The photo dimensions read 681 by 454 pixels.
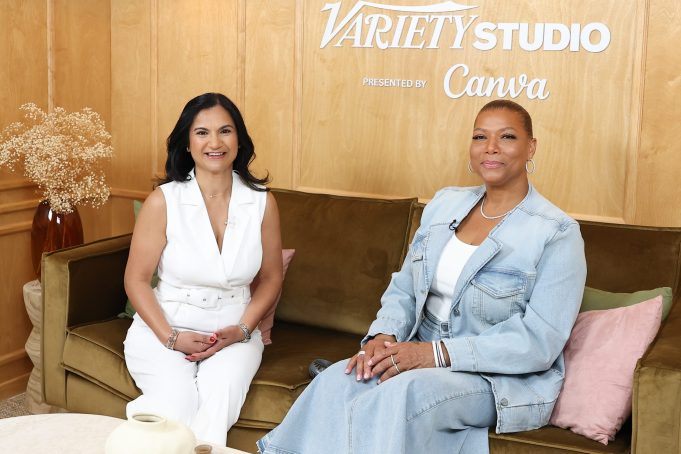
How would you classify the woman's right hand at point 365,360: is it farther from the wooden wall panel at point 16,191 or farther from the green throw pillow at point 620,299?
the wooden wall panel at point 16,191

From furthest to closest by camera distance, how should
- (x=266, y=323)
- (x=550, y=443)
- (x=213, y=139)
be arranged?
(x=266, y=323) → (x=213, y=139) → (x=550, y=443)

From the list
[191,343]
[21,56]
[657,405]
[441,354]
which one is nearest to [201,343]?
[191,343]

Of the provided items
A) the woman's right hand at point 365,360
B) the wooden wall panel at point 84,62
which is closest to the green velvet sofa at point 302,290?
the woman's right hand at point 365,360

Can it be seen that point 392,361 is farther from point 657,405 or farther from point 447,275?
point 657,405

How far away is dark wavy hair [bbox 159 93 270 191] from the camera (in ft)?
9.87

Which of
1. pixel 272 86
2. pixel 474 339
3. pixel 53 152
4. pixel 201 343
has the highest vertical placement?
pixel 272 86

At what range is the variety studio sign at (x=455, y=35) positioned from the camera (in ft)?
10.8

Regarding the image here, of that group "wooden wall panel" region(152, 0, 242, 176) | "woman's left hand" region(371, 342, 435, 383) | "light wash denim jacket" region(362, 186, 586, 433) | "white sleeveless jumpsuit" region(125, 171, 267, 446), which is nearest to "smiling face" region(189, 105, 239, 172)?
"white sleeveless jumpsuit" region(125, 171, 267, 446)

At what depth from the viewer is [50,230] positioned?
12.2 ft

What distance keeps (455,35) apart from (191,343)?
152 cm

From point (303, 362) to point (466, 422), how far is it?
67 cm

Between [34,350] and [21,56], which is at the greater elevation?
[21,56]

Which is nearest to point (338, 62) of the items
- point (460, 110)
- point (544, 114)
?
point (460, 110)

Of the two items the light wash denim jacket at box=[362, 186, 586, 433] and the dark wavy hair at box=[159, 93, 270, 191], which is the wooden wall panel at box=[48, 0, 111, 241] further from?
the light wash denim jacket at box=[362, 186, 586, 433]
